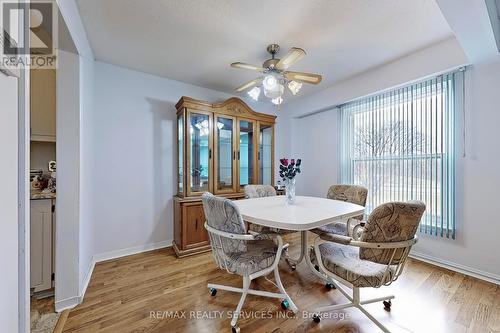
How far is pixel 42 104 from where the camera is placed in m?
2.02

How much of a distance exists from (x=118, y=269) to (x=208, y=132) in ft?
6.61

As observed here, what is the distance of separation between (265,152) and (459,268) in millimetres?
2836

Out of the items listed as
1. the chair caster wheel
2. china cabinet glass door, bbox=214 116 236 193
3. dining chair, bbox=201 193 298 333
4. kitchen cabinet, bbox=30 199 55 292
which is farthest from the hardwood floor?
china cabinet glass door, bbox=214 116 236 193

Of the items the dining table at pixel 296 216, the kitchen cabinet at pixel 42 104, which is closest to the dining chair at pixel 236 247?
the dining table at pixel 296 216

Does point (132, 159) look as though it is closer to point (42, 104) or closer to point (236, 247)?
point (42, 104)

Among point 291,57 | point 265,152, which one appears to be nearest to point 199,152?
point 265,152

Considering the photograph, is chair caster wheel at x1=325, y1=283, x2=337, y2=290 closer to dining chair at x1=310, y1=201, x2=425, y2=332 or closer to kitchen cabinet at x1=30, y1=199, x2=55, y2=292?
dining chair at x1=310, y1=201, x2=425, y2=332

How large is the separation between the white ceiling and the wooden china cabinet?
658mm

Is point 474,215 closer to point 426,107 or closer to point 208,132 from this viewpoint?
point 426,107

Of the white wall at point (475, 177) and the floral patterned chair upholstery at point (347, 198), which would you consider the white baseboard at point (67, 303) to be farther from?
the white wall at point (475, 177)

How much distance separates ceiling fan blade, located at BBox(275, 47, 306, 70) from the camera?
→ 1.62 m

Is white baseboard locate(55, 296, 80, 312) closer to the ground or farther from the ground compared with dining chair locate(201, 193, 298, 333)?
closer to the ground

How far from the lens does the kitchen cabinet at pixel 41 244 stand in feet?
5.89

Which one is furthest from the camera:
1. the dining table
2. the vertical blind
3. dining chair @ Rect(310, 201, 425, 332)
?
the vertical blind
